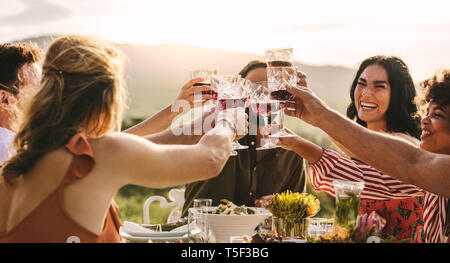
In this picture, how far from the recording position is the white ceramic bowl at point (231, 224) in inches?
106

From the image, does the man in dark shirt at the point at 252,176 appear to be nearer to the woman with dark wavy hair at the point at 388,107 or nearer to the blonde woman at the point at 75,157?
the woman with dark wavy hair at the point at 388,107

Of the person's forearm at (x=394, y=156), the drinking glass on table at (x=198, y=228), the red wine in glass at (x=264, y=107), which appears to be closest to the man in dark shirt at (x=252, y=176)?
the red wine in glass at (x=264, y=107)

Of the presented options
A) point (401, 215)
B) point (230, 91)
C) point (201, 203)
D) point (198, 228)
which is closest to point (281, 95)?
point (230, 91)

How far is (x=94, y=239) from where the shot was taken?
6.40ft

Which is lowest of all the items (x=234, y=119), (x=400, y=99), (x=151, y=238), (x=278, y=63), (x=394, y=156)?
(x=151, y=238)

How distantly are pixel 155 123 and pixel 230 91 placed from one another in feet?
3.21

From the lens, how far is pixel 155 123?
3.54m

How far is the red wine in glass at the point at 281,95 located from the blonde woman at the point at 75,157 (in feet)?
3.08

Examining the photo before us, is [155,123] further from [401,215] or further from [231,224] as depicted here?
[401,215]

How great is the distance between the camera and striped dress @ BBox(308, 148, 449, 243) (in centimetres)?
296

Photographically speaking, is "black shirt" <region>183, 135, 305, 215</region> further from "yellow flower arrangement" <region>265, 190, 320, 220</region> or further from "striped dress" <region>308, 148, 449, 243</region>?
"yellow flower arrangement" <region>265, 190, 320, 220</region>

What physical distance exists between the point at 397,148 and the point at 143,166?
1439 millimetres

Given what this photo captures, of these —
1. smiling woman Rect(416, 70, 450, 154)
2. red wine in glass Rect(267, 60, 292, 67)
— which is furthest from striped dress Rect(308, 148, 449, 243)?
red wine in glass Rect(267, 60, 292, 67)

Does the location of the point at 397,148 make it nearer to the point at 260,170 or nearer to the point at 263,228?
the point at 263,228
